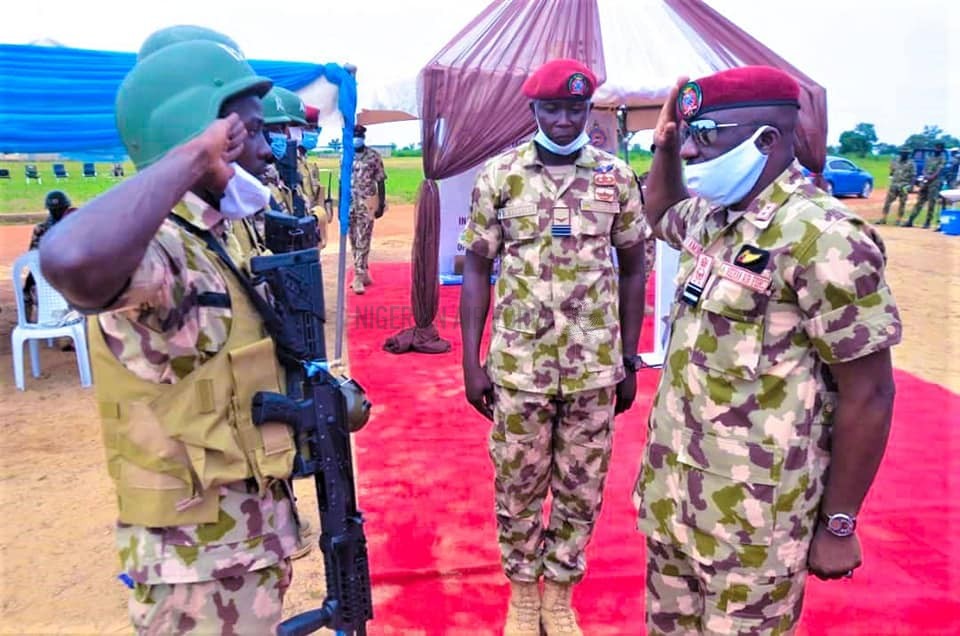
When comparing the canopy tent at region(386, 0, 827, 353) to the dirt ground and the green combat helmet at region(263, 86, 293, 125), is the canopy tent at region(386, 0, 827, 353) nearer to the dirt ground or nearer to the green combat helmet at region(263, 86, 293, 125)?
the dirt ground

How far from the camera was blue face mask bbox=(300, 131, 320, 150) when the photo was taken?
5.99 m

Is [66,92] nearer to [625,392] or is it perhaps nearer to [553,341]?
[553,341]

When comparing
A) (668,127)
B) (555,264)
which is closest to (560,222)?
(555,264)

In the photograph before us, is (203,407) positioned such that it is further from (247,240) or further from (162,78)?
(162,78)

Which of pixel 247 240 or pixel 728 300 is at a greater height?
pixel 247 240

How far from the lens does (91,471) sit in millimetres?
4027

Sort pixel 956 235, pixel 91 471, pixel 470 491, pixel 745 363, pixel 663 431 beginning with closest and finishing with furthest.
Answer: pixel 745 363 < pixel 663 431 < pixel 470 491 < pixel 91 471 < pixel 956 235

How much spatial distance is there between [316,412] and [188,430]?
10.8 inches

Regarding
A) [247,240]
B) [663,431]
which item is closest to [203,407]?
[247,240]

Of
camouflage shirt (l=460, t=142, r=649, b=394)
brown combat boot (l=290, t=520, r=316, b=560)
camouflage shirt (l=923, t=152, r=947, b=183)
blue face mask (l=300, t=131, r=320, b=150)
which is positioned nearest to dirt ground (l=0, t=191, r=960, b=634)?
brown combat boot (l=290, t=520, r=316, b=560)

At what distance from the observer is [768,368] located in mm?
1591

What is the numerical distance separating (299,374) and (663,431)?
946 millimetres

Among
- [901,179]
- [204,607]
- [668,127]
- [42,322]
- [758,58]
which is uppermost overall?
[758,58]

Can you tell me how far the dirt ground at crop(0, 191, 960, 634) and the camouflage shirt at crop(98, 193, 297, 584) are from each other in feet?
4.82
